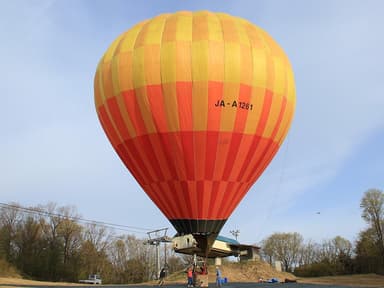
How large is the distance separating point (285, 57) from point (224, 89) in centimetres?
474

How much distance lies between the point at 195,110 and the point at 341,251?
67340mm

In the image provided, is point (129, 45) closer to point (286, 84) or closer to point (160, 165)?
point (160, 165)

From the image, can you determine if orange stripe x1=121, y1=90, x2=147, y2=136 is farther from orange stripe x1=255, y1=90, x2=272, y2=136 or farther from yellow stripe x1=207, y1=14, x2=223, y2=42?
orange stripe x1=255, y1=90, x2=272, y2=136

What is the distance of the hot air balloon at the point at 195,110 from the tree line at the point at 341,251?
46.3 meters

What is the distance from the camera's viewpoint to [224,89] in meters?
17.4

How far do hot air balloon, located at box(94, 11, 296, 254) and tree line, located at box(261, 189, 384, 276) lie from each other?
152ft

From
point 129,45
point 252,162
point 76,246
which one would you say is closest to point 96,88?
point 129,45

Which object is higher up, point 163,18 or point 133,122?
point 163,18

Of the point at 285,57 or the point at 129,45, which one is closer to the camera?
the point at 129,45

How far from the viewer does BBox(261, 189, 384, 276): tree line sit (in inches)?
2303

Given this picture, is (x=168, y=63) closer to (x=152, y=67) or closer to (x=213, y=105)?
(x=152, y=67)

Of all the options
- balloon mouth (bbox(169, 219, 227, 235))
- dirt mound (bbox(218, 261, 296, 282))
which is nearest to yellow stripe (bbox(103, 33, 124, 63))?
balloon mouth (bbox(169, 219, 227, 235))

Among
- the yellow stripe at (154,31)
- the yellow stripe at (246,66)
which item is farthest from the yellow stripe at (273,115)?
the yellow stripe at (154,31)

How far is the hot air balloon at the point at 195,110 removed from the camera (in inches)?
684
